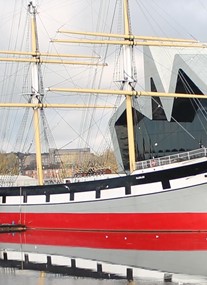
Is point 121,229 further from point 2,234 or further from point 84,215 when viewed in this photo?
point 2,234

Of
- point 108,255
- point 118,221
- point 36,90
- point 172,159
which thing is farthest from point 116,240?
point 36,90

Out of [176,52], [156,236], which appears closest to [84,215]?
[156,236]

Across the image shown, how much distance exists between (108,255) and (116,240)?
3816 millimetres

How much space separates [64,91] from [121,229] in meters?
8.87

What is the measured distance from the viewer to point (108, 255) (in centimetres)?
Result: 1869

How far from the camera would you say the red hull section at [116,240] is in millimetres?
19984

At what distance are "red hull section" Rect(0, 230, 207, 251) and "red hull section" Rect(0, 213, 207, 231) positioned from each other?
1.31ft

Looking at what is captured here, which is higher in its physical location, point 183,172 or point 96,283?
point 183,172

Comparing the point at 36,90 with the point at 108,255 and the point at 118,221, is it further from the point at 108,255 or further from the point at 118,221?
the point at 108,255

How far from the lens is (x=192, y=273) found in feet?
48.5

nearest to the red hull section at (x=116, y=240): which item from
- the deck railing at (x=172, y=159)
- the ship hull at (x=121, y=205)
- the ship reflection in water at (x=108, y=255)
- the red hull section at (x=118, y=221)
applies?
the ship reflection in water at (x=108, y=255)

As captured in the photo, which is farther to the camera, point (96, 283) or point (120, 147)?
point (120, 147)

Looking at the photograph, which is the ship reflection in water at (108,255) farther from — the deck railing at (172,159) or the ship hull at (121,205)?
the deck railing at (172,159)

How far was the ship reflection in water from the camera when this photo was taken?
606 inches
